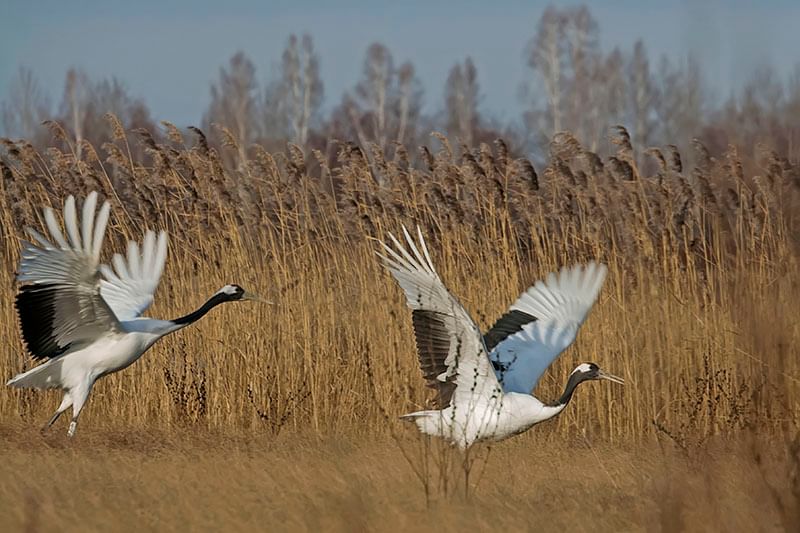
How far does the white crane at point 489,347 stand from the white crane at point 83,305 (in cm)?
168

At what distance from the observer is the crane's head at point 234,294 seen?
8875 millimetres

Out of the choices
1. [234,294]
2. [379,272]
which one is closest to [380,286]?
[379,272]

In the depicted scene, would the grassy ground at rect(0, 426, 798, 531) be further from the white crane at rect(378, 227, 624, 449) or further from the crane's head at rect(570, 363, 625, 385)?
the crane's head at rect(570, 363, 625, 385)

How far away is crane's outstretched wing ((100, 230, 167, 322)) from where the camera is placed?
906cm

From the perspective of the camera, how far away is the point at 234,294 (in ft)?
29.2

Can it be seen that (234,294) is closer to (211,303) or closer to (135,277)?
(211,303)

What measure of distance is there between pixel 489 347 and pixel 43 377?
277 cm

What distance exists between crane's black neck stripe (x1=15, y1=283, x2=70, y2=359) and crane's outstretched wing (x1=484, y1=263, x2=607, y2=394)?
8.55 ft

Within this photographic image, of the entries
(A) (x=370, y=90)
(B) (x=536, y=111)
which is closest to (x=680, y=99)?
(B) (x=536, y=111)

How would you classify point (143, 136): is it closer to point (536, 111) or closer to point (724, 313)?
point (724, 313)

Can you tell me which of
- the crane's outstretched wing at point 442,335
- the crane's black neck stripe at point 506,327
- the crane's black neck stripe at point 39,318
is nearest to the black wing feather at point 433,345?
the crane's outstretched wing at point 442,335

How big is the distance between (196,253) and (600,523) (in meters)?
4.98

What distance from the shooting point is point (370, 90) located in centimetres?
4675

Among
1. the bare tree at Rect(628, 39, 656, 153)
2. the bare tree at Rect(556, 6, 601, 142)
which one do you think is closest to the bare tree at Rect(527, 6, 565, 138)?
the bare tree at Rect(556, 6, 601, 142)
